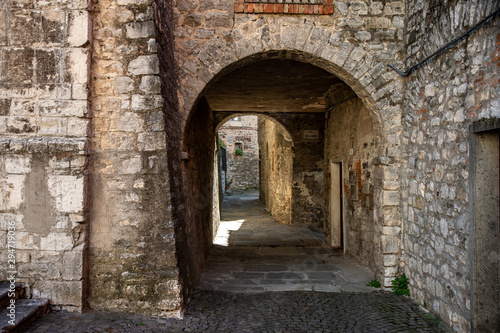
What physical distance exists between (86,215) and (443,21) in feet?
13.1

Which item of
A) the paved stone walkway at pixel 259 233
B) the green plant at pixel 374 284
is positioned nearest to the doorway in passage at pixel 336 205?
the paved stone walkway at pixel 259 233

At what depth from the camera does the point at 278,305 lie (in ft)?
13.4

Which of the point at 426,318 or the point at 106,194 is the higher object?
the point at 106,194

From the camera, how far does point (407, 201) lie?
4.36m

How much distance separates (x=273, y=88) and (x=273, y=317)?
4.71 m

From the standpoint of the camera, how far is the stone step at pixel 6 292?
3.12 m

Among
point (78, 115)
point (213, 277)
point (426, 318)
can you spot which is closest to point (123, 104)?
point (78, 115)

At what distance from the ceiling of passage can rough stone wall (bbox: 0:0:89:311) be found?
110 inches

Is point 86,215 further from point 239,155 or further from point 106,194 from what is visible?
point 239,155

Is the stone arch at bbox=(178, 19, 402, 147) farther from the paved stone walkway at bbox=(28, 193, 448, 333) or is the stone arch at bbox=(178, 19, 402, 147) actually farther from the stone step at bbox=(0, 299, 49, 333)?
the stone step at bbox=(0, 299, 49, 333)

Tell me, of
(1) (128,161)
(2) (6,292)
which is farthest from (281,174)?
(2) (6,292)

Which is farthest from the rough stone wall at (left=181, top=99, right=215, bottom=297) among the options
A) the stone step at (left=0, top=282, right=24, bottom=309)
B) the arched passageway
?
the stone step at (left=0, top=282, right=24, bottom=309)

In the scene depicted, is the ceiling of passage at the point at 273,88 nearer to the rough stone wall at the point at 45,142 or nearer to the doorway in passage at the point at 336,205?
the doorway in passage at the point at 336,205

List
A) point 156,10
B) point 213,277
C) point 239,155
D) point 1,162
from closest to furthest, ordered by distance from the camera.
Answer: point 1,162
point 156,10
point 213,277
point 239,155
